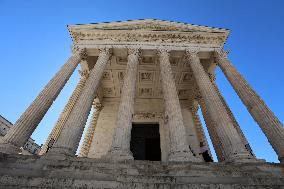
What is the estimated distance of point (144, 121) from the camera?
22812mm

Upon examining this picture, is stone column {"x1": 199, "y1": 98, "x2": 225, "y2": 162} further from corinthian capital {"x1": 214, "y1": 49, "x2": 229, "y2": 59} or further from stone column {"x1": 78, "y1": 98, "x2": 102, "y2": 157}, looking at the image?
stone column {"x1": 78, "y1": 98, "x2": 102, "y2": 157}

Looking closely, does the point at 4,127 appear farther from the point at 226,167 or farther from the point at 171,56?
the point at 226,167

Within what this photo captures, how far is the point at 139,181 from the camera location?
8016 millimetres

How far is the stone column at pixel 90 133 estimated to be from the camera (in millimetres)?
19303

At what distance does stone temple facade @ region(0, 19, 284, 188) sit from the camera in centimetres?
859

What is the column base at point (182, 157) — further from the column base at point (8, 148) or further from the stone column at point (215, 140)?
the column base at point (8, 148)

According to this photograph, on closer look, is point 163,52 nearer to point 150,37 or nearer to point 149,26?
point 150,37

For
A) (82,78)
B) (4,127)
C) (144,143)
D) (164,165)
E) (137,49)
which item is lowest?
(164,165)

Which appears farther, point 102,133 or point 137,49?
point 102,133

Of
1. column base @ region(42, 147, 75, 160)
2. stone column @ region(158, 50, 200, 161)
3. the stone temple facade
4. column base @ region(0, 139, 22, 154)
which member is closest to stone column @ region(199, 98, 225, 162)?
the stone temple facade

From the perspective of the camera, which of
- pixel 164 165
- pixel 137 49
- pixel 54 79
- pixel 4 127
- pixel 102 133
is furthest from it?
pixel 4 127

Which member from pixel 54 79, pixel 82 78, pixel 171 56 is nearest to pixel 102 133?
pixel 82 78

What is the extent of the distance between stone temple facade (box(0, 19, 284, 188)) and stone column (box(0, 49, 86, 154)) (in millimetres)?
49

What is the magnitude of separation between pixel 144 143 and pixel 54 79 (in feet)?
34.3
